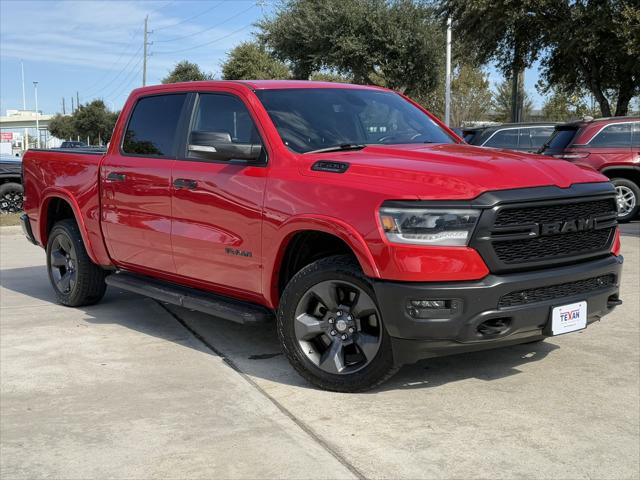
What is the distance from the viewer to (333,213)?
4152 mm

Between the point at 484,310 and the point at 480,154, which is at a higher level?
the point at 480,154

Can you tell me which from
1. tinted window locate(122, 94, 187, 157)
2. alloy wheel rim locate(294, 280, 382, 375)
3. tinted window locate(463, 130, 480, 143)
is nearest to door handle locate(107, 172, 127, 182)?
tinted window locate(122, 94, 187, 157)

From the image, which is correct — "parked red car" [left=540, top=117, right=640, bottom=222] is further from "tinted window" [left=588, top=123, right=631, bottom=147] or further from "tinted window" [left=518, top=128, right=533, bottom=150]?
"tinted window" [left=518, top=128, right=533, bottom=150]

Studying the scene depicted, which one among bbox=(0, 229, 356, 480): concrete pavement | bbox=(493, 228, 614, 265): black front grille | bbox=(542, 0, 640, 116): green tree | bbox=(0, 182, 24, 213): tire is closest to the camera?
bbox=(0, 229, 356, 480): concrete pavement

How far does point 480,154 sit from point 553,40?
17.9m

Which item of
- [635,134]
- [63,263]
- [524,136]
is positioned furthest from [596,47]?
[63,263]

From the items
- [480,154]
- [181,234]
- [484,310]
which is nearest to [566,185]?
[480,154]

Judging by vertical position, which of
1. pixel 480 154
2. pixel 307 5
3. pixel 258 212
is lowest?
pixel 258 212

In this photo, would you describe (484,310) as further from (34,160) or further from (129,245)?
(34,160)

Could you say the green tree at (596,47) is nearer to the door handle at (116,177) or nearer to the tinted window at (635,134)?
the tinted window at (635,134)

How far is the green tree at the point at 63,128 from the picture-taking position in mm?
87475

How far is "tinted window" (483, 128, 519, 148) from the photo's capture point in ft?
48.0

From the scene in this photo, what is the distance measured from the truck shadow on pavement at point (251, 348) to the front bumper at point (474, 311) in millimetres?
624

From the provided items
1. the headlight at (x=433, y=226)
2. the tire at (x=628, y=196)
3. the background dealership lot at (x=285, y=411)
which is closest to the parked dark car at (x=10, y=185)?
the background dealership lot at (x=285, y=411)
